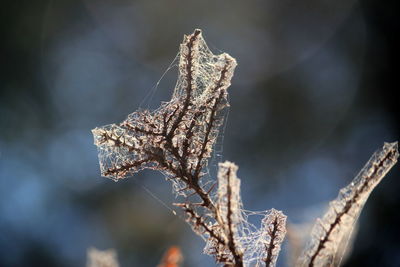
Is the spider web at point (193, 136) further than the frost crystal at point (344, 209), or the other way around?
the spider web at point (193, 136)

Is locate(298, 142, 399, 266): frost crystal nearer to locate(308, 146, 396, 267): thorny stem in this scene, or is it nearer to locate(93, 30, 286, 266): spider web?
locate(308, 146, 396, 267): thorny stem

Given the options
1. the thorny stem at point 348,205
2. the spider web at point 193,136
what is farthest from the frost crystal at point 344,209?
the spider web at point 193,136

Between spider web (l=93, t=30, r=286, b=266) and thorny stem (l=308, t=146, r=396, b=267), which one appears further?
spider web (l=93, t=30, r=286, b=266)

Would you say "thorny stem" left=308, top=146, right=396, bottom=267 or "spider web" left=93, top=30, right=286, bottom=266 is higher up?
"spider web" left=93, top=30, right=286, bottom=266

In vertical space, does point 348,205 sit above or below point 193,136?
below

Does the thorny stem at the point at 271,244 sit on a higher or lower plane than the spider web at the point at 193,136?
lower

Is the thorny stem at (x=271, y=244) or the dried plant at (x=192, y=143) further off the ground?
the dried plant at (x=192, y=143)

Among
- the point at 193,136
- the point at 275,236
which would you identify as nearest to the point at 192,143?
the point at 193,136

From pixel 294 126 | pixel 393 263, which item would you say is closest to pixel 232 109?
pixel 294 126

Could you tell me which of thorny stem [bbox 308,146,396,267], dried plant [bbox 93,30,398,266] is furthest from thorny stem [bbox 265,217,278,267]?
thorny stem [bbox 308,146,396,267]

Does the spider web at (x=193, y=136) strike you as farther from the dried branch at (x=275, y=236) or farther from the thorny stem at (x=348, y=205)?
the thorny stem at (x=348, y=205)

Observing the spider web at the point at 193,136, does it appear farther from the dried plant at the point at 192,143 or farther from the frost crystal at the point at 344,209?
the frost crystal at the point at 344,209

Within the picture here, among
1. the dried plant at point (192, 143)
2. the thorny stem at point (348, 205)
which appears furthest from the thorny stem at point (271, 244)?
the thorny stem at point (348, 205)

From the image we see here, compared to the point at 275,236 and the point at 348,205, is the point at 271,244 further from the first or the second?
the point at 348,205
